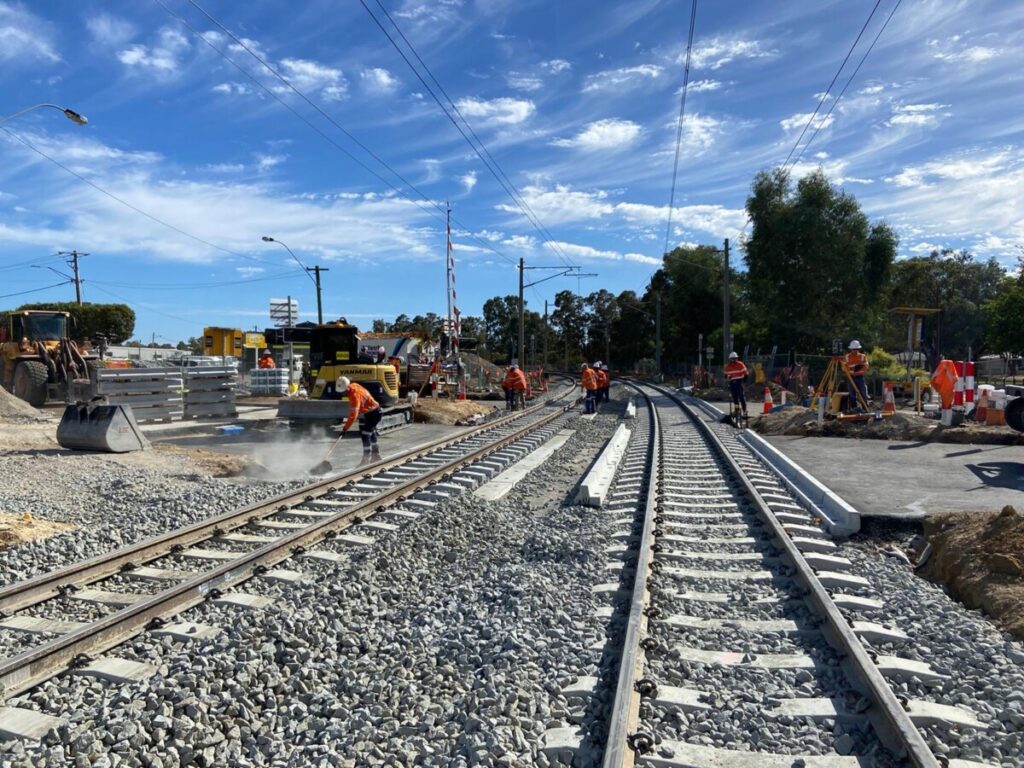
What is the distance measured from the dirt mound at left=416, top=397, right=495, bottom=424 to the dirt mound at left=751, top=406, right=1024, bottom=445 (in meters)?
8.11

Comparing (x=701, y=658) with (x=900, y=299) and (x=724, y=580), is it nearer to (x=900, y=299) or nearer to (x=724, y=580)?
(x=724, y=580)

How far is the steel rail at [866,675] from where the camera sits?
3.02 metres

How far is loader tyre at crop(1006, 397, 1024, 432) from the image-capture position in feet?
Answer: 44.1

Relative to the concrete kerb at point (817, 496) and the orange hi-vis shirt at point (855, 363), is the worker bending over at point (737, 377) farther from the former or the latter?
the concrete kerb at point (817, 496)

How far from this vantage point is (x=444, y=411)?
21.4 meters

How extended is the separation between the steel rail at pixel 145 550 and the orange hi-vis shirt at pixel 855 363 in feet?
39.5

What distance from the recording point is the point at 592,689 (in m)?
3.71

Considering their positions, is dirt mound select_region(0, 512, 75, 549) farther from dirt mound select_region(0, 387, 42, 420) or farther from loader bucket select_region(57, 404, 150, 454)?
dirt mound select_region(0, 387, 42, 420)

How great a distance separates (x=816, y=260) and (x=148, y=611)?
4147 cm

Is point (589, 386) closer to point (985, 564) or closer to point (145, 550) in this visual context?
point (985, 564)

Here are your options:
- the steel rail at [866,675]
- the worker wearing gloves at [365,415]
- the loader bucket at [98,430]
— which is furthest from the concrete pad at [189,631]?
the loader bucket at [98,430]

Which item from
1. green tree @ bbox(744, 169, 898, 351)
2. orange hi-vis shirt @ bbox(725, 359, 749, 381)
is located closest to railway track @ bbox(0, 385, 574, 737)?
orange hi-vis shirt @ bbox(725, 359, 749, 381)

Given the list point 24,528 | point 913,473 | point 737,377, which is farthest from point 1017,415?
point 24,528

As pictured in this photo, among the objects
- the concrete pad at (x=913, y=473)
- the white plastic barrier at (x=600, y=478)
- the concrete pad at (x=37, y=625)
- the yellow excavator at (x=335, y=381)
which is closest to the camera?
the concrete pad at (x=37, y=625)
